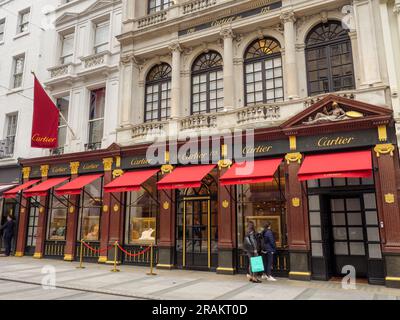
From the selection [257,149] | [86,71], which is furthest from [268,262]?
[86,71]

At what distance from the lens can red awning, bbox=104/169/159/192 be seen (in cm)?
1406

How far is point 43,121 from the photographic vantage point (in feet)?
56.7

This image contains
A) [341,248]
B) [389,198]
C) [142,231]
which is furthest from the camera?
[142,231]

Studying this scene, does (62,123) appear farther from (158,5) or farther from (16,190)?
(158,5)

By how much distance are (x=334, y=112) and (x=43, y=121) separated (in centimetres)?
1336

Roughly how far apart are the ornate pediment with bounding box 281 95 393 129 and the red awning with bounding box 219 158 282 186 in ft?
4.80

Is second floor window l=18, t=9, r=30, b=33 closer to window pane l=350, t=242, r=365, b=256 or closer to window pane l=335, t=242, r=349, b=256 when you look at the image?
window pane l=335, t=242, r=349, b=256

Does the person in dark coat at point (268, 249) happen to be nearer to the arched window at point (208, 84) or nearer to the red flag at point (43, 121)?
the arched window at point (208, 84)

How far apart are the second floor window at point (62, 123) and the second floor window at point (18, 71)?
384 centimetres

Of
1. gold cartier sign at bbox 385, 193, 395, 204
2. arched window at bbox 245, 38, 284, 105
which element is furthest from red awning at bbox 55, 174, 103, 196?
gold cartier sign at bbox 385, 193, 395, 204

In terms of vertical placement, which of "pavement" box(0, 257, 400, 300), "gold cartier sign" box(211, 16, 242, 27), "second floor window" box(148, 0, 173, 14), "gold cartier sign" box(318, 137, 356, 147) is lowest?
"pavement" box(0, 257, 400, 300)

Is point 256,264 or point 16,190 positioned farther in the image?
point 16,190
